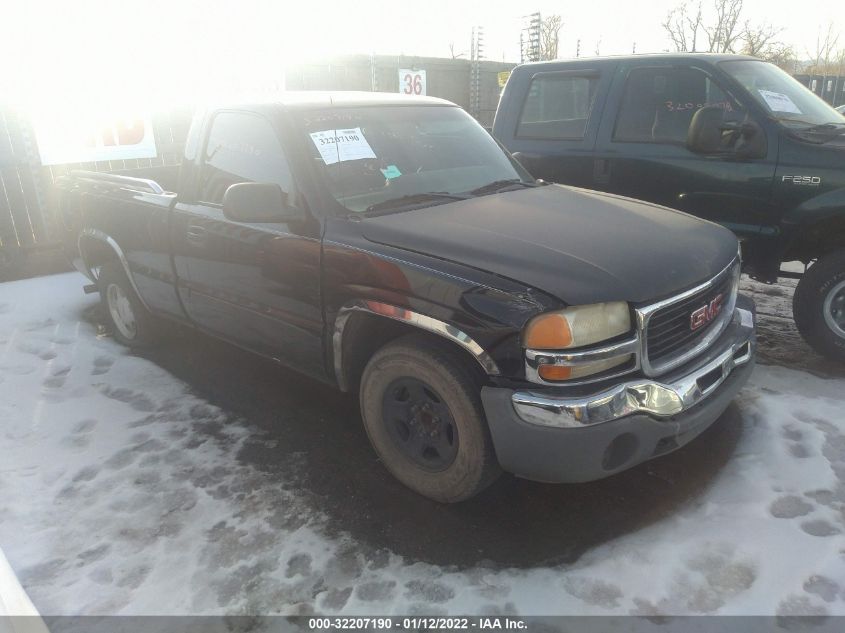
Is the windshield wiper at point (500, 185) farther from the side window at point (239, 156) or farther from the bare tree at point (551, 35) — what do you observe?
the bare tree at point (551, 35)

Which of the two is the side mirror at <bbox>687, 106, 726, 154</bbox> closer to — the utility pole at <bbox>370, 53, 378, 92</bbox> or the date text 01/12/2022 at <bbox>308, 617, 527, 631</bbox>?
the date text 01/12/2022 at <bbox>308, 617, 527, 631</bbox>

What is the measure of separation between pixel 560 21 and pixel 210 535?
117 ft

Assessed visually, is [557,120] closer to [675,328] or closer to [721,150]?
[721,150]

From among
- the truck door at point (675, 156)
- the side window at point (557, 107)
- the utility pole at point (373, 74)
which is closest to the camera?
the truck door at point (675, 156)

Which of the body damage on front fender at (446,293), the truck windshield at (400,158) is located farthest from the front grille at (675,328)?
the truck windshield at (400,158)

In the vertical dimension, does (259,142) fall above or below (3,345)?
above

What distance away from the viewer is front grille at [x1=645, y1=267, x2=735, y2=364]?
2.64 metres

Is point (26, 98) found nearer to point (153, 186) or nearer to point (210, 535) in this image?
point (153, 186)

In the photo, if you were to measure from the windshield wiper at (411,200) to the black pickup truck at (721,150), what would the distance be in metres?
1.92

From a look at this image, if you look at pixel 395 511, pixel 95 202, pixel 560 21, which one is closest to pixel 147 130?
pixel 95 202

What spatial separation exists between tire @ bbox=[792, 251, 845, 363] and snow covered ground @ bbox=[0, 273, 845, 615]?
1.32ft

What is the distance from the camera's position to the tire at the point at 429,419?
2.68 metres

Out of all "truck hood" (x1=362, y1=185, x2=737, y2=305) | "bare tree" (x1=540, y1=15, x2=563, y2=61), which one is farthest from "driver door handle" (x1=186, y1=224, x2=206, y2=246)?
"bare tree" (x1=540, y1=15, x2=563, y2=61)

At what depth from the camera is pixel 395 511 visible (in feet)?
9.83
